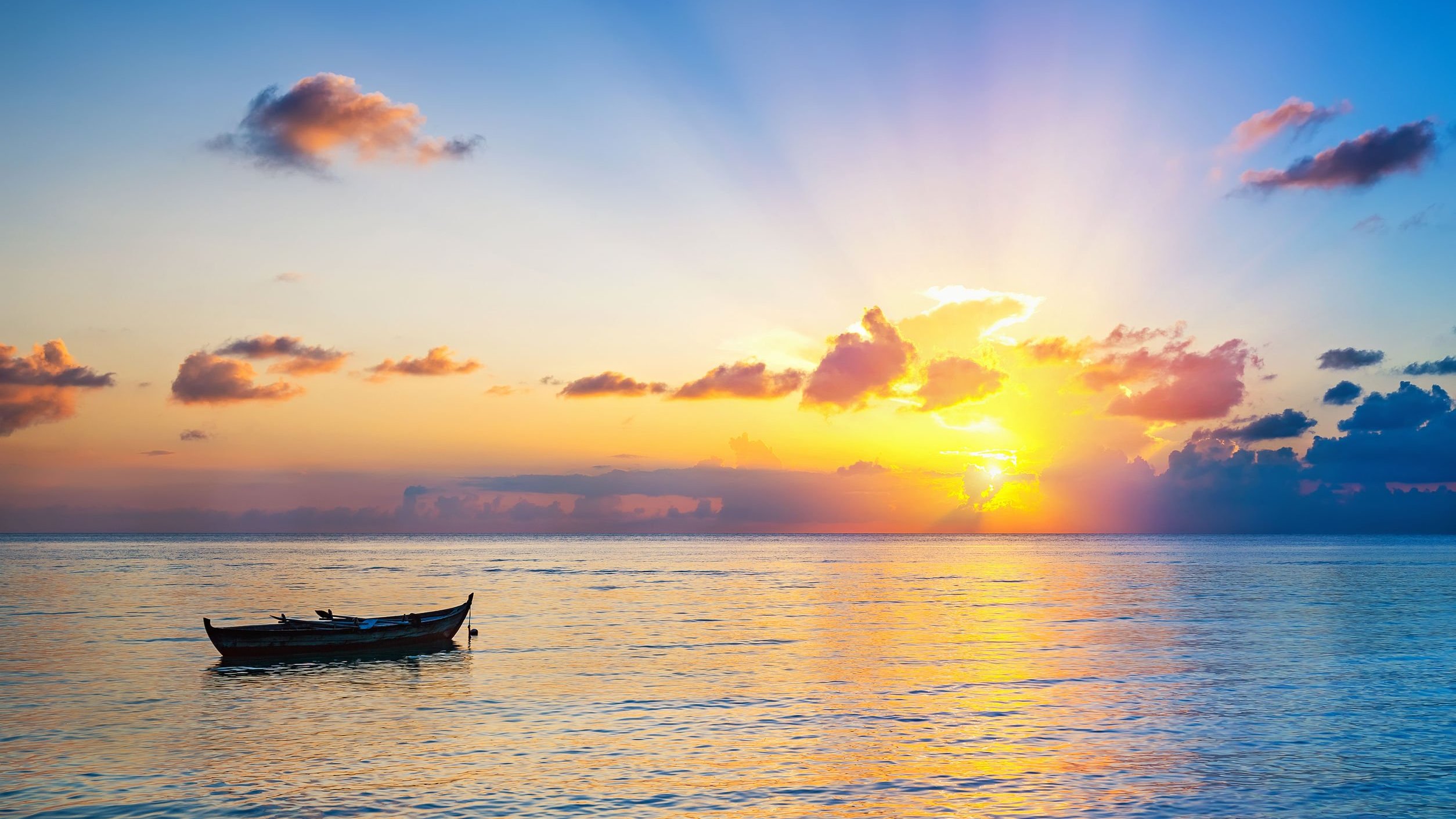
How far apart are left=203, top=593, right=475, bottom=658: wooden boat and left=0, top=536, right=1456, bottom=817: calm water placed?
4.12 ft

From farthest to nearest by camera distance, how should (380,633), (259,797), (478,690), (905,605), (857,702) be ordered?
(905,605)
(380,633)
(478,690)
(857,702)
(259,797)

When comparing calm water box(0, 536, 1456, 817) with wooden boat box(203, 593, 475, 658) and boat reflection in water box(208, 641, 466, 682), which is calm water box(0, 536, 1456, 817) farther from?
wooden boat box(203, 593, 475, 658)

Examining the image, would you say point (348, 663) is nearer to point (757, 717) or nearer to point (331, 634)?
point (331, 634)

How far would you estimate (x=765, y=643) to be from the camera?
57.4 metres

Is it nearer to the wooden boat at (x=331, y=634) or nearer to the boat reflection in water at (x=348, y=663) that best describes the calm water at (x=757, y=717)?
the boat reflection in water at (x=348, y=663)

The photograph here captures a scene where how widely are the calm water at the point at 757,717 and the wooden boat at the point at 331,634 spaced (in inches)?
49.4

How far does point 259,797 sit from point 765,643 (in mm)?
35136

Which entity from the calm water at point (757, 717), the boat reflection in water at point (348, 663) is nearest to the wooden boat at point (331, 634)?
the boat reflection in water at point (348, 663)

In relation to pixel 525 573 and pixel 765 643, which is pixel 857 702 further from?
pixel 525 573

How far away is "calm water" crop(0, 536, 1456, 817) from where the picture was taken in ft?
84.8

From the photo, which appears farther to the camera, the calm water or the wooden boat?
the wooden boat

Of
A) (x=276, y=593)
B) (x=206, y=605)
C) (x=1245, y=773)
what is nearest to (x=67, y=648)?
(x=206, y=605)

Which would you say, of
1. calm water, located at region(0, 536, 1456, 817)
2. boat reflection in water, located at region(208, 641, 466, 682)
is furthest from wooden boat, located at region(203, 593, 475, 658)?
calm water, located at region(0, 536, 1456, 817)

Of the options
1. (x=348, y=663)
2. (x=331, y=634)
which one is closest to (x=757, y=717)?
(x=348, y=663)
